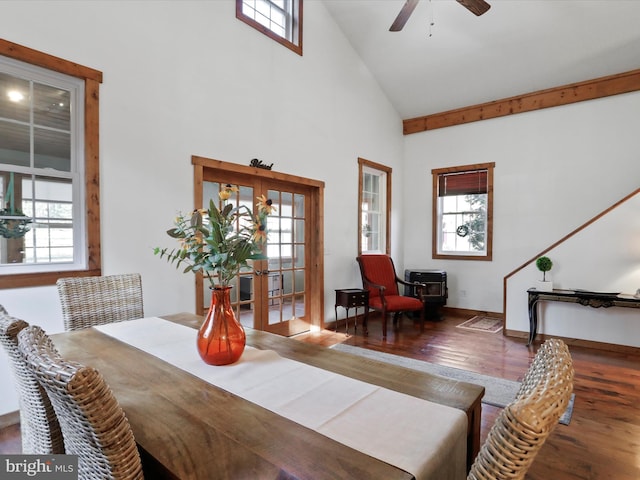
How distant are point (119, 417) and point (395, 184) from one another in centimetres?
602

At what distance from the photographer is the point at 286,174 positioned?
4297 mm

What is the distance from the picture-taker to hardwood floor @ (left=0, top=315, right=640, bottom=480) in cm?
201

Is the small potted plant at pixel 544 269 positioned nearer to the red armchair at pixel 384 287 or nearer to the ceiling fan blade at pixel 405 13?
the red armchair at pixel 384 287

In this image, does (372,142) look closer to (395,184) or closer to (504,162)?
(395,184)

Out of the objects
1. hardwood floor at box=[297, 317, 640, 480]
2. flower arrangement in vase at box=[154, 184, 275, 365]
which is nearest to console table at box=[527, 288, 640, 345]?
hardwood floor at box=[297, 317, 640, 480]

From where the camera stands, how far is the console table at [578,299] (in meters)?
3.73

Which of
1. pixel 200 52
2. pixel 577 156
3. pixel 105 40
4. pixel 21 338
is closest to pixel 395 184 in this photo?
pixel 577 156

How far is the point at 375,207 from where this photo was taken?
6.09 meters

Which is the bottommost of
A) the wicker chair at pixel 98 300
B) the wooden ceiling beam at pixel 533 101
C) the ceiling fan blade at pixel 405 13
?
the wicker chair at pixel 98 300

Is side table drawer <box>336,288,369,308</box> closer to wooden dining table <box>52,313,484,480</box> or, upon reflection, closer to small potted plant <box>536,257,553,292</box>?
small potted plant <box>536,257,553,292</box>

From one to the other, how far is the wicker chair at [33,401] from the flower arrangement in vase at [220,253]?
49cm

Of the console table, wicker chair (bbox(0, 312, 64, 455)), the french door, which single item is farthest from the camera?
the french door

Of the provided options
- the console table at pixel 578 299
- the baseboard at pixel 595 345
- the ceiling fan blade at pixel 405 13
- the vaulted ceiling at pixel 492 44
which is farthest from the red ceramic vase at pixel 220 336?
the vaulted ceiling at pixel 492 44

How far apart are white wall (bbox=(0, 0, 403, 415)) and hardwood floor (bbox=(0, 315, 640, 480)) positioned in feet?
3.86
